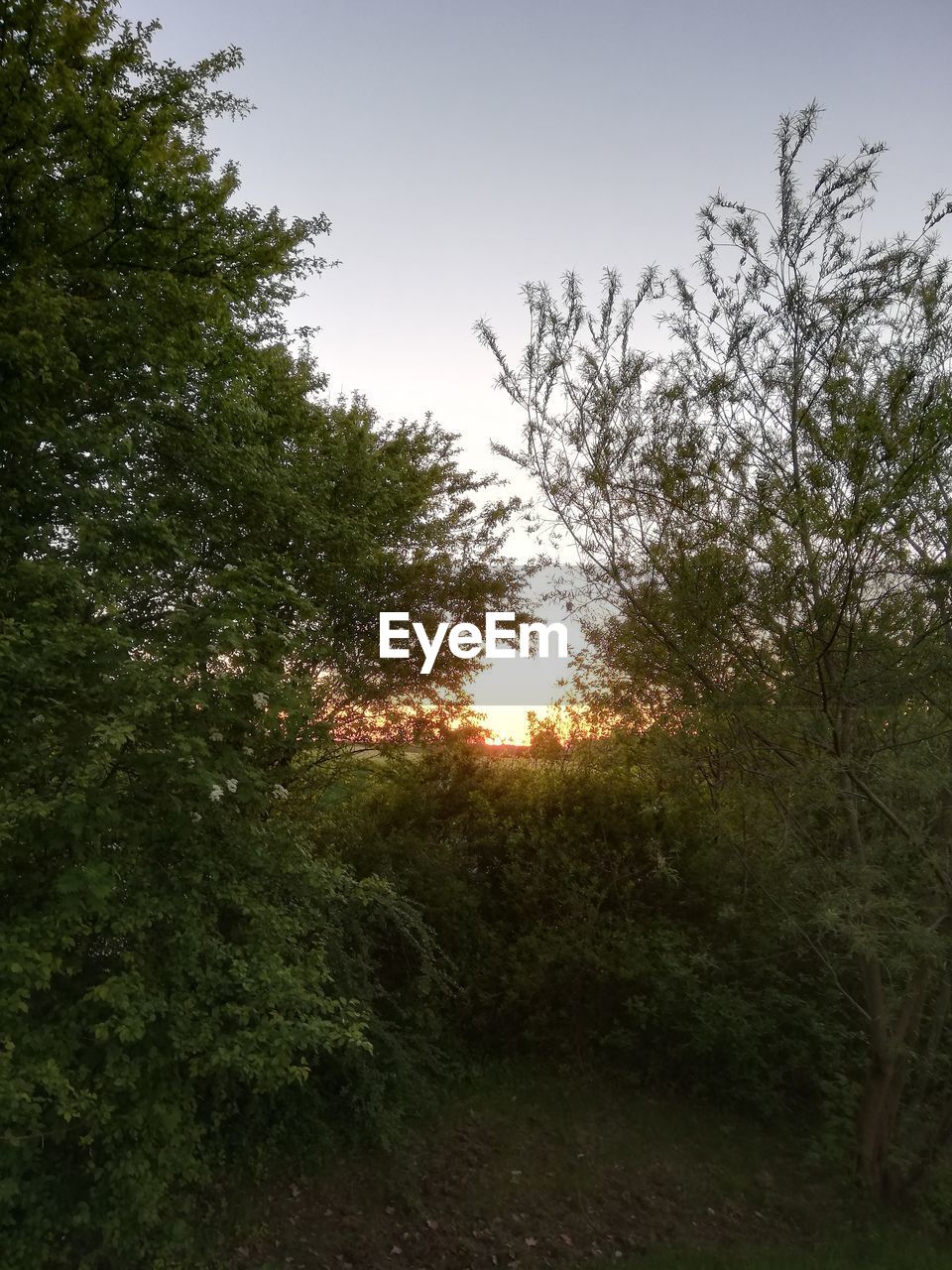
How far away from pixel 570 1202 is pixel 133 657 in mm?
6435

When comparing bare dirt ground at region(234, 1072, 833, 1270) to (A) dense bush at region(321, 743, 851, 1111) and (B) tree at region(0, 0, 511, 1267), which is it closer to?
(A) dense bush at region(321, 743, 851, 1111)

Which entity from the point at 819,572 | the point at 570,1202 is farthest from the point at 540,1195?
the point at 819,572

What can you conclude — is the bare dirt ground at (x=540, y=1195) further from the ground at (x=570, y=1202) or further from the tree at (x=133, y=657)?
the tree at (x=133, y=657)

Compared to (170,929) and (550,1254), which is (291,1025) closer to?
(170,929)

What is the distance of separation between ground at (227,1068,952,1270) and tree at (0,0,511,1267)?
4.35 ft

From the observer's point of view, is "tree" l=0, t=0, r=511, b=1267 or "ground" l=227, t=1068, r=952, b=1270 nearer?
"tree" l=0, t=0, r=511, b=1267

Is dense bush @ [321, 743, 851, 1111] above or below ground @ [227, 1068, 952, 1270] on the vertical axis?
above

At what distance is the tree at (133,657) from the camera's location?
539 centimetres

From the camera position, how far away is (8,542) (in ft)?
19.0

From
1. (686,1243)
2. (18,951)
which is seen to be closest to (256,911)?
(18,951)

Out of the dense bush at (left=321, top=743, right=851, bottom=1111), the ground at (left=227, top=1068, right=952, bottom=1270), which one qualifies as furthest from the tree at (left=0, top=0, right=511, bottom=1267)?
the dense bush at (left=321, top=743, right=851, bottom=1111)

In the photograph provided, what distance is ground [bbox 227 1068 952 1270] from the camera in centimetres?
724

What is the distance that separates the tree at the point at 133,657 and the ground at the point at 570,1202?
1.33 m

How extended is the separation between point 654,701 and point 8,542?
237 inches
